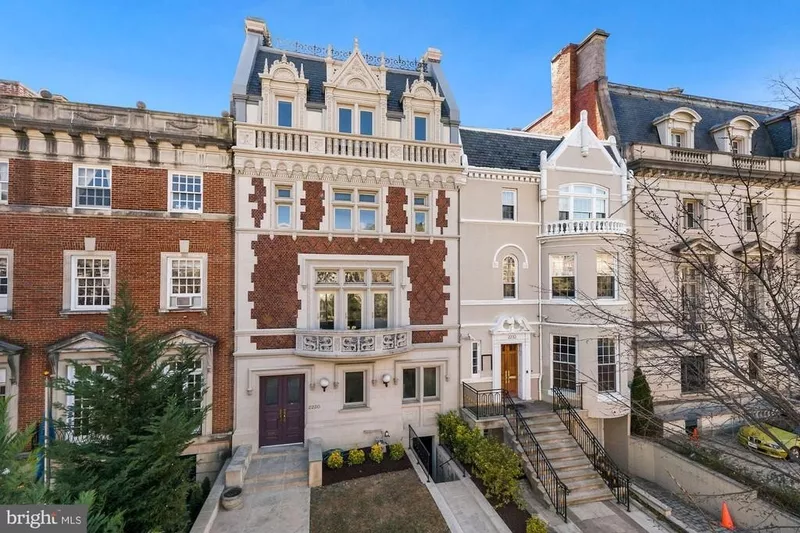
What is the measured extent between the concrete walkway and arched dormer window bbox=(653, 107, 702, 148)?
2098 cm

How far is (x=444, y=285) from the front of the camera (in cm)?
1429

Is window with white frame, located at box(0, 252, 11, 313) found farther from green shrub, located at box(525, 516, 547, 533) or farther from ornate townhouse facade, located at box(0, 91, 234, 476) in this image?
green shrub, located at box(525, 516, 547, 533)

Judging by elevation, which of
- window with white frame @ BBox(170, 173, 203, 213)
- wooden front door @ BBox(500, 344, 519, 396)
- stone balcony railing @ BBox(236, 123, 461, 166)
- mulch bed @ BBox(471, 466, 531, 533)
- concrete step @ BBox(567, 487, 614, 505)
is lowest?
concrete step @ BBox(567, 487, 614, 505)

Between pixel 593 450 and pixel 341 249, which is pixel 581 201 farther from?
pixel 341 249

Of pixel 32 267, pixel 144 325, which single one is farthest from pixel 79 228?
pixel 144 325

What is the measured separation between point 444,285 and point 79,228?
1245 cm

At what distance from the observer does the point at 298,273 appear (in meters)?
13.0

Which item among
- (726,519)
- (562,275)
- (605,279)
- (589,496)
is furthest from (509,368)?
(726,519)

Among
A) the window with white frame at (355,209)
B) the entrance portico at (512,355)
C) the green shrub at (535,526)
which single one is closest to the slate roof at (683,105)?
the entrance portico at (512,355)

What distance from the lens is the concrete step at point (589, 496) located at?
11.0 m

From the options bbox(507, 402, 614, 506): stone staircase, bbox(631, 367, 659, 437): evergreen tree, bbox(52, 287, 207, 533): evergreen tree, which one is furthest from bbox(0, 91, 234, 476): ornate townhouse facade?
bbox(631, 367, 659, 437): evergreen tree

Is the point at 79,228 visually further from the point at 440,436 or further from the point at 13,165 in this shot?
the point at 440,436

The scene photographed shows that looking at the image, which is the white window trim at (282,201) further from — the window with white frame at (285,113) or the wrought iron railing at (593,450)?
the wrought iron railing at (593,450)

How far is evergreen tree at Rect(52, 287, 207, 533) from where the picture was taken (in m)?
7.29
